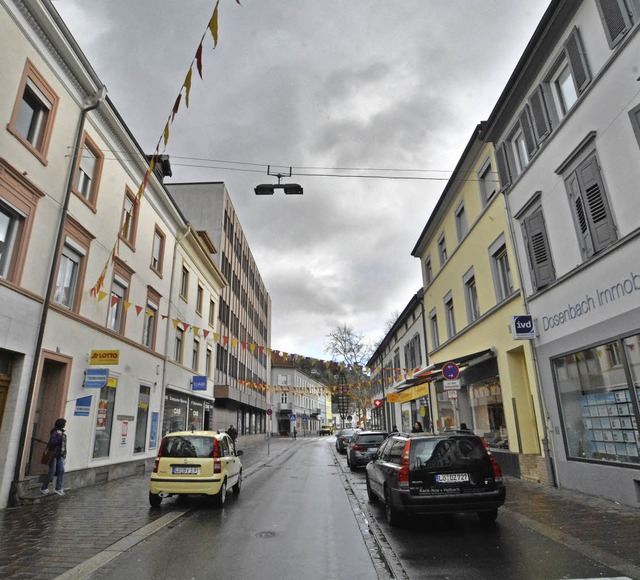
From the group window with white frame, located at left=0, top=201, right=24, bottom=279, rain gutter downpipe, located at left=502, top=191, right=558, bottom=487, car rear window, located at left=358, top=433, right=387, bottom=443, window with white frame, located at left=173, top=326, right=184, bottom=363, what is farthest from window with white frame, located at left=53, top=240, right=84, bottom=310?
rain gutter downpipe, located at left=502, top=191, right=558, bottom=487

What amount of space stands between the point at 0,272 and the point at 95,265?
14.0 ft

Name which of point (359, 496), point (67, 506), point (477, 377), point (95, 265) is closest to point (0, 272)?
point (95, 265)

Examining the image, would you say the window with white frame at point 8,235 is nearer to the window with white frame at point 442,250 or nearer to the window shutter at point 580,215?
the window shutter at point 580,215

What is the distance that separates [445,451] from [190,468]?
544cm

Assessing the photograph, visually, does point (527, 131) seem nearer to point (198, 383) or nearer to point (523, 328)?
point (523, 328)

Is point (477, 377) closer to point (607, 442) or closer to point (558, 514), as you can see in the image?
point (607, 442)

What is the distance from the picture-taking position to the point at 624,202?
28.5ft

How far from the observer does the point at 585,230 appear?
998 centimetres

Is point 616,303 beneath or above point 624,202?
beneath

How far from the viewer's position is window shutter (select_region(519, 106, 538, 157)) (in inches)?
486

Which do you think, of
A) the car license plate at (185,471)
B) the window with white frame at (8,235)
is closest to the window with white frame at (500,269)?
the car license plate at (185,471)

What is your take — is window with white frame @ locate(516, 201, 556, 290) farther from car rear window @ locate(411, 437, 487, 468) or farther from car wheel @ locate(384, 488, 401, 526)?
car wheel @ locate(384, 488, 401, 526)

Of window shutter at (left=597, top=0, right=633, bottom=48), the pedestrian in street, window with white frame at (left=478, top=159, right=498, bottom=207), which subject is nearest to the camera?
window shutter at (left=597, top=0, right=633, bottom=48)

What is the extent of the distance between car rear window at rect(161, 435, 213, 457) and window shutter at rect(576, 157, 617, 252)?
9.41 metres
